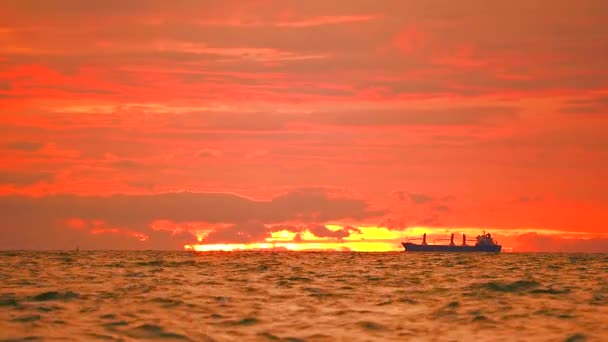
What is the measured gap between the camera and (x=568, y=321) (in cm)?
3180

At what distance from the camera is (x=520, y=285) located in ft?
158

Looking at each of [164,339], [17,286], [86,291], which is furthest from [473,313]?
[17,286]

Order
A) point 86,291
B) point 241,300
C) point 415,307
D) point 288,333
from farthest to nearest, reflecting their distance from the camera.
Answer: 1. point 86,291
2. point 241,300
3. point 415,307
4. point 288,333

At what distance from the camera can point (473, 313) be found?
34.1 meters

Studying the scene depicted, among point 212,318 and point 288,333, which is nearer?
point 288,333

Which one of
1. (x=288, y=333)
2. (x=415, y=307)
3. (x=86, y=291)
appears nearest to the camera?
(x=288, y=333)

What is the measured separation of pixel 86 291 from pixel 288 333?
17797mm

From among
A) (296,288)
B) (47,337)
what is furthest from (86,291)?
(47,337)

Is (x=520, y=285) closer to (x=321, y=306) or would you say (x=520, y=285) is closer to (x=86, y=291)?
(x=321, y=306)

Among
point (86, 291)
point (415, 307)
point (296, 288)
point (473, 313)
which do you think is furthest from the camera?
point (296, 288)

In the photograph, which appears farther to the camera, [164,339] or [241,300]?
[241,300]

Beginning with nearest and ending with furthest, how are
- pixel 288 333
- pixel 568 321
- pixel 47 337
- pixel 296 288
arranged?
pixel 47 337
pixel 288 333
pixel 568 321
pixel 296 288

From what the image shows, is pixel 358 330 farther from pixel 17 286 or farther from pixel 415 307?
pixel 17 286

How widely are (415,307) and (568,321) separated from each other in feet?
23.8
